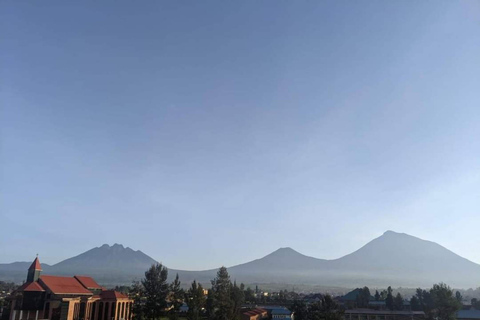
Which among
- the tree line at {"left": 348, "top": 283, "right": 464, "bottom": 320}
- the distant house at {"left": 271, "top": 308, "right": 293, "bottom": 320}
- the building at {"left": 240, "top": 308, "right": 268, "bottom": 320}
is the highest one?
the tree line at {"left": 348, "top": 283, "right": 464, "bottom": 320}

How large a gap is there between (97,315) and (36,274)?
12.2 metres

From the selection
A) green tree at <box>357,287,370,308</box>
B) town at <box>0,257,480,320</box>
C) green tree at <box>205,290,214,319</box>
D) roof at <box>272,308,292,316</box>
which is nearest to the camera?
town at <box>0,257,480,320</box>

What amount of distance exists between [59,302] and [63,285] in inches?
178

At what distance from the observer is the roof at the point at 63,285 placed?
198 ft

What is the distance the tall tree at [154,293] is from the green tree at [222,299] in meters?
7.83

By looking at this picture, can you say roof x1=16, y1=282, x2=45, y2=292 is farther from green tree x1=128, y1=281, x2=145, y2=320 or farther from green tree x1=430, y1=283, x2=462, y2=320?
green tree x1=430, y1=283, x2=462, y2=320

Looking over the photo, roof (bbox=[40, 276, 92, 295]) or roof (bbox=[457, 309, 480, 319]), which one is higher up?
roof (bbox=[40, 276, 92, 295])

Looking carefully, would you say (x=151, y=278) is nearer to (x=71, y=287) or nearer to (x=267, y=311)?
(x=71, y=287)

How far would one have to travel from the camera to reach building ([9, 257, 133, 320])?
57.8 metres

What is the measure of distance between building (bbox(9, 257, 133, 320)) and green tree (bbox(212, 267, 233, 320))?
14.4 m

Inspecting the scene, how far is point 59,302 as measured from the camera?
5884 cm

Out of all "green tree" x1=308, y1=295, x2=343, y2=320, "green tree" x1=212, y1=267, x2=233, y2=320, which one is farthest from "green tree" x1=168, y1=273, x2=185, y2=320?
"green tree" x1=308, y1=295, x2=343, y2=320

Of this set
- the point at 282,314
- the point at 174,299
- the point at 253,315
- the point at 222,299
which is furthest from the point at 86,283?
the point at 282,314

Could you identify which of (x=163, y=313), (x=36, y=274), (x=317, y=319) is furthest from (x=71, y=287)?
(x=317, y=319)
